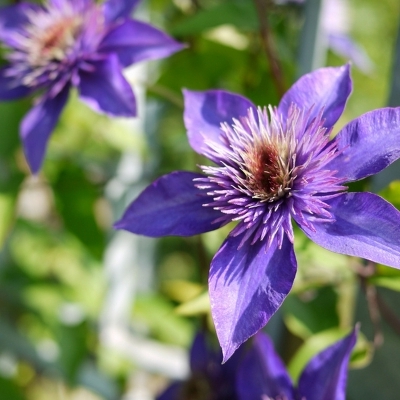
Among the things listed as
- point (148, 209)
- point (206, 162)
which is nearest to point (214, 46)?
point (206, 162)

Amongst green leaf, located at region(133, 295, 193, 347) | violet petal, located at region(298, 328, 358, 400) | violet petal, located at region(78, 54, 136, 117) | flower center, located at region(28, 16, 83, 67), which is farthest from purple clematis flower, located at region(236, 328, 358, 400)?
green leaf, located at region(133, 295, 193, 347)

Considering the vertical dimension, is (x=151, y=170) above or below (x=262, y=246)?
below

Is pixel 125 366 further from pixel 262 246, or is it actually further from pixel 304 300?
pixel 262 246

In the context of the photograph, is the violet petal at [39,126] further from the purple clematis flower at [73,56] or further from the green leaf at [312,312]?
the green leaf at [312,312]

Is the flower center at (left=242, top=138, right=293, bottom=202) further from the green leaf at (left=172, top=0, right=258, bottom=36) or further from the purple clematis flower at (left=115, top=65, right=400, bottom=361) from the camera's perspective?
the green leaf at (left=172, top=0, right=258, bottom=36)

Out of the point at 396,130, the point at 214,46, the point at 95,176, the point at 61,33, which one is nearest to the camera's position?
the point at 396,130

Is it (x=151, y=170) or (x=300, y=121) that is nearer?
(x=300, y=121)
